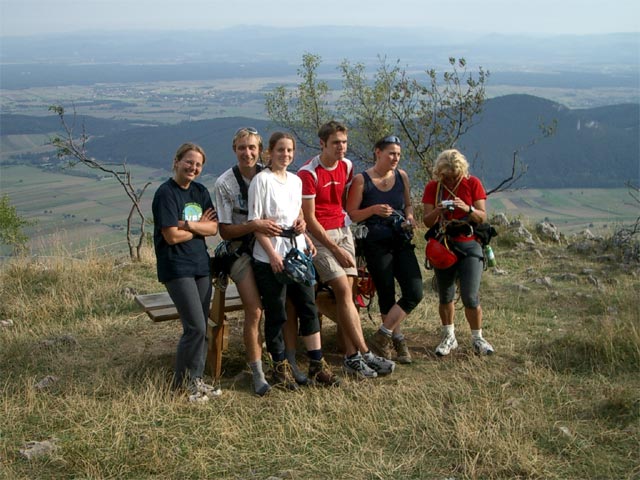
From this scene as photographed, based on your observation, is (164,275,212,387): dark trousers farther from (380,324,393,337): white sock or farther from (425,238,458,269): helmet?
(425,238,458,269): helmet

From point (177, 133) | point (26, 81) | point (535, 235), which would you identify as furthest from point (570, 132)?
point (26, 81)

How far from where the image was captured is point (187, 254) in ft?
15.5

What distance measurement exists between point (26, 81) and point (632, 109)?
9510cm

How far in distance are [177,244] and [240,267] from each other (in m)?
0.48

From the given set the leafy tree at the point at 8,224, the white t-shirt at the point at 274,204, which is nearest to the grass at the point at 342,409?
the white t-shirt at the point at 274,204

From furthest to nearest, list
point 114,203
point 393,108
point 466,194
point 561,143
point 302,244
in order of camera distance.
A: 1. point 561,143
2. point 114,203
3. point 393,108
4. point 466,194
5. point 302,244

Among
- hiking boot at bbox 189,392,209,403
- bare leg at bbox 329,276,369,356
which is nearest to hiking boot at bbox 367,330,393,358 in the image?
bare leg at bbox 329,276,369,356

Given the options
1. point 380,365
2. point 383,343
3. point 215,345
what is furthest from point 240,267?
point 383,343

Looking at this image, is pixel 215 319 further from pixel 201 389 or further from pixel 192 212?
pixel 192 212

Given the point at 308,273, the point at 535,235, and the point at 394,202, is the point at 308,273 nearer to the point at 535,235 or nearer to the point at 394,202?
the point at 394,202

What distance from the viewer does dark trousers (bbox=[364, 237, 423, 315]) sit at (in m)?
5.41

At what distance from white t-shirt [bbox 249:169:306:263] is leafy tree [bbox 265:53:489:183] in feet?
25.3

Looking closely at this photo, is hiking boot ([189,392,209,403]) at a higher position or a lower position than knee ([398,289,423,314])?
lower

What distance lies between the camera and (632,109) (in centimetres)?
5891
